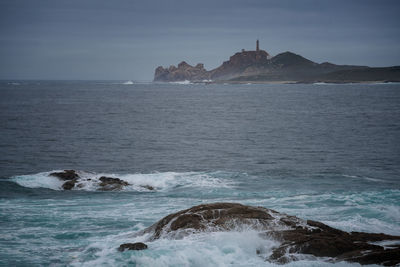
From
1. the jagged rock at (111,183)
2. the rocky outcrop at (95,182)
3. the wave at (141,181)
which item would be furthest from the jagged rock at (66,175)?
the jagged rock at (111,183)

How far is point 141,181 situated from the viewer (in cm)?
2659

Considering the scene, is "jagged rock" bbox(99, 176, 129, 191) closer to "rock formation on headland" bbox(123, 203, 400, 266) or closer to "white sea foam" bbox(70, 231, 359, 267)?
"rock formation on headland" bbox(123, 203, 400, 266)

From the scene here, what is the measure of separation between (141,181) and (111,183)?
227 cm

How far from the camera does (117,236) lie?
16078 millimetres

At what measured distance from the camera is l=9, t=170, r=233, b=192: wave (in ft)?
82.0

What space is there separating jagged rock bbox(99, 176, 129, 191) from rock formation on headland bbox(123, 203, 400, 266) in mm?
9162

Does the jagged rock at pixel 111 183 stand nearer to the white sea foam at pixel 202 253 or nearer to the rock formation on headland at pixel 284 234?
the rock formation on headland at pixel 284 234

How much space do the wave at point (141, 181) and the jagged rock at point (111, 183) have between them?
0.79ft

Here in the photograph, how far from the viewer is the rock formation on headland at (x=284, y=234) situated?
12039 mm

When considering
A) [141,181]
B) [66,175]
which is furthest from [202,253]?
[66,175]

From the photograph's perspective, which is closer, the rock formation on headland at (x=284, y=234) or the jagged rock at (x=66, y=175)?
the rock formation on headland at (x=284, y=234)

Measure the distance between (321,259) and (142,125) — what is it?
162 feet

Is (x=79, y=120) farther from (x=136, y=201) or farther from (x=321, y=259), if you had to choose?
(x=321, y=259)

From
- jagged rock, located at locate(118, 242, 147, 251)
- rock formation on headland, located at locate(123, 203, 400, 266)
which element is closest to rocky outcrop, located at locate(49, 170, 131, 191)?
rock formation on headland, located at locate(123, 203, 400, 266)
